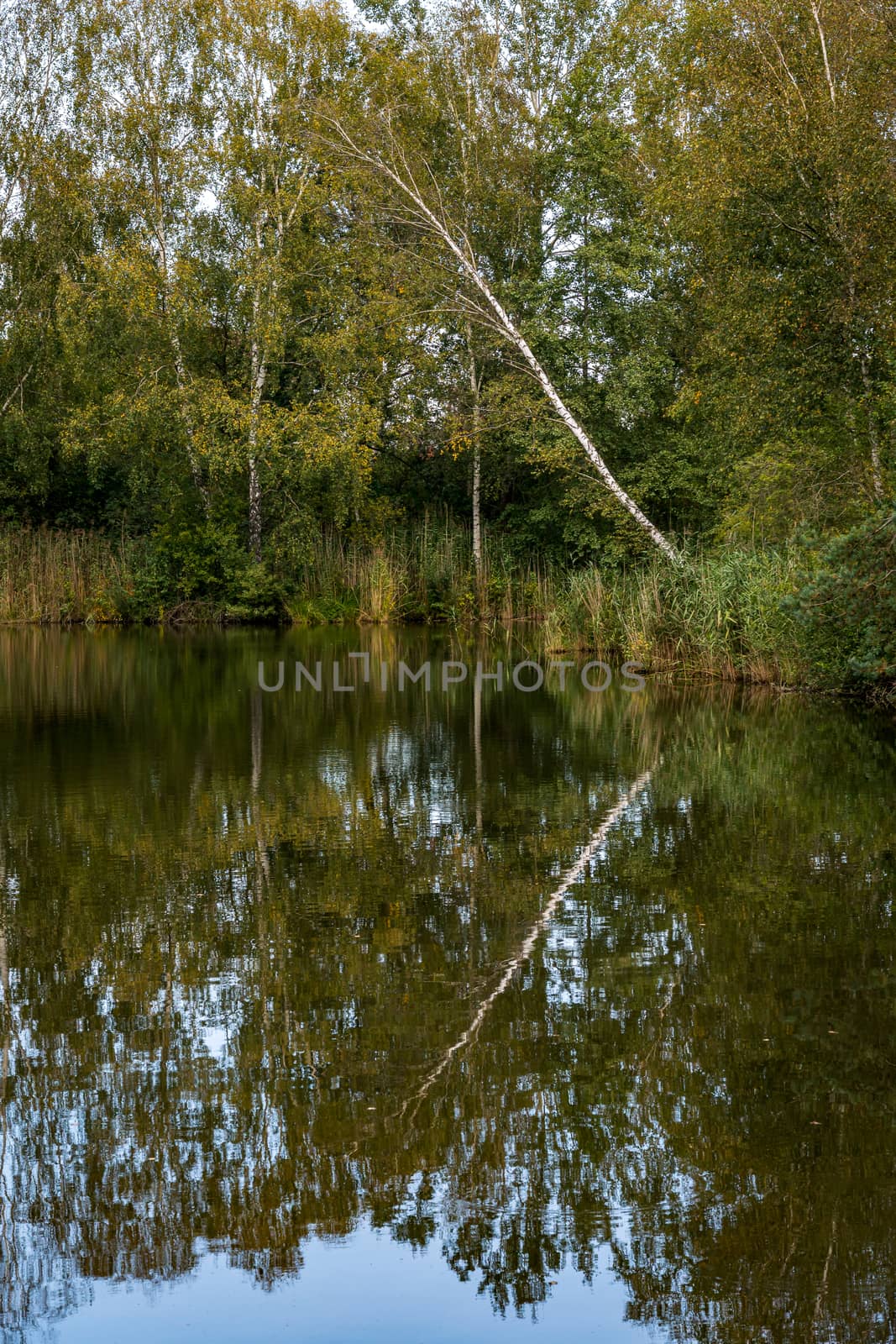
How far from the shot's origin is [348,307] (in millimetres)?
30172

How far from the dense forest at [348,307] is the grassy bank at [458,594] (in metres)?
0.11

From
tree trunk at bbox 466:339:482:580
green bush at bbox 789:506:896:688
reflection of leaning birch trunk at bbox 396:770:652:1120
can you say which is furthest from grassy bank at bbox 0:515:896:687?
reflection of leaning birch trunk at bbox 396:770:652:1120

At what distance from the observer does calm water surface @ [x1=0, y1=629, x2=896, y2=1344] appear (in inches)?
118

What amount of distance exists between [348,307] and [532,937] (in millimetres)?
26253

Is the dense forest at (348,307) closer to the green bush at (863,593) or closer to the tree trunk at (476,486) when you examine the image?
the tree trunk at (476,486)

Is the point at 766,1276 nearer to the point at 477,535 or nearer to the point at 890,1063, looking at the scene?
the point at 890,1063

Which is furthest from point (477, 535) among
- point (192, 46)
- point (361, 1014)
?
point (361, 1014)

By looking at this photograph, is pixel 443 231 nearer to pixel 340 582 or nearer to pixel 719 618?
pixel 340 582

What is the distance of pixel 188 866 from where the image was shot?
22.4ft

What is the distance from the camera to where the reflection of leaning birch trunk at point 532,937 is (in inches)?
159

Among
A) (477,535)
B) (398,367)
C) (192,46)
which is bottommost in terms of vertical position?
(477,535)

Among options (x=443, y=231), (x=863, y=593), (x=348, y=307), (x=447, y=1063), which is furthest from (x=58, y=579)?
(x=447, y=1063)

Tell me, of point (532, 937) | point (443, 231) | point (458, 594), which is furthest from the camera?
point (458, 594)

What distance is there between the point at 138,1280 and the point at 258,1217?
311 mm
